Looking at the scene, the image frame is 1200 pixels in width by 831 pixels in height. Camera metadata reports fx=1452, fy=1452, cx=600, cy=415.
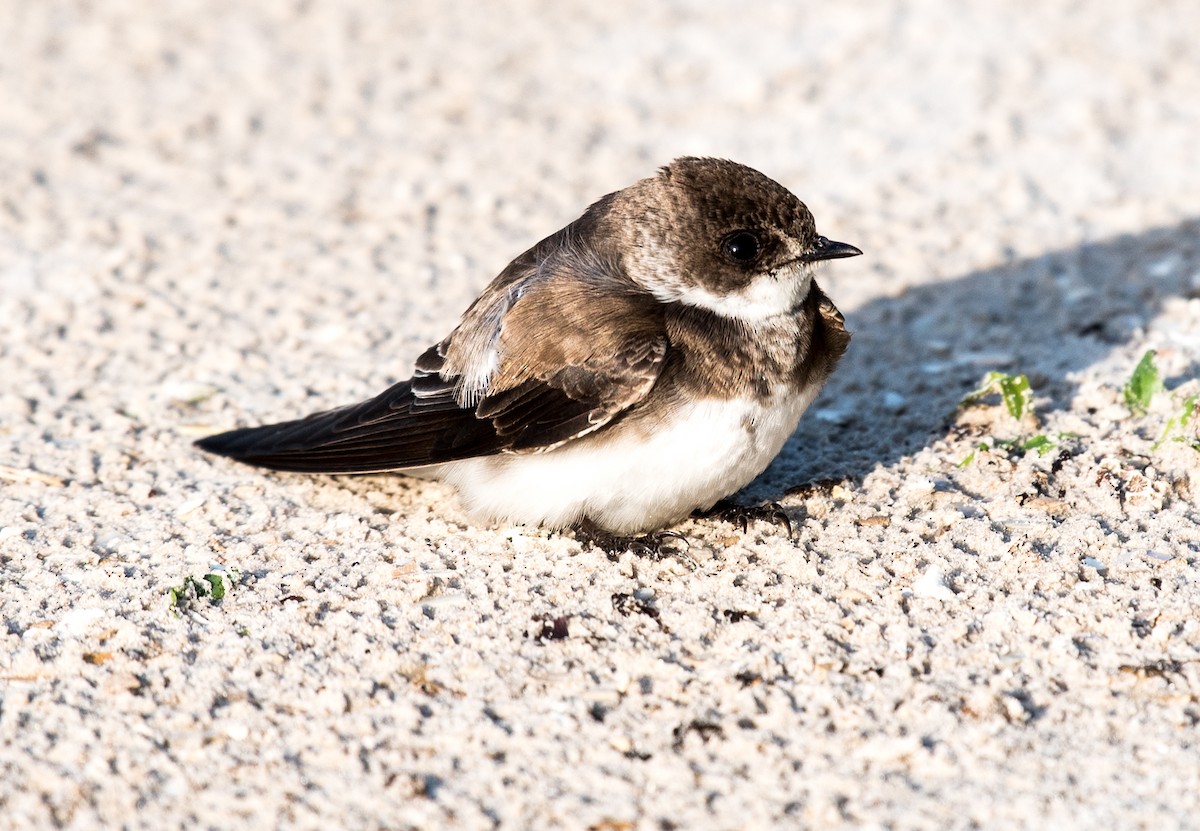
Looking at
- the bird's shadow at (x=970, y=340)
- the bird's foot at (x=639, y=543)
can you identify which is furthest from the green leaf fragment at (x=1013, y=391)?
the bird's foot at (x=639, y=543)

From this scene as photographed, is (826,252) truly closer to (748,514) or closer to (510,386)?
(748,514)

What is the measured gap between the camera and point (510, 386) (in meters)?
4.74

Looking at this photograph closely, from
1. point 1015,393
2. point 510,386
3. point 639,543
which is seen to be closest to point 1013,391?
point 1015,393

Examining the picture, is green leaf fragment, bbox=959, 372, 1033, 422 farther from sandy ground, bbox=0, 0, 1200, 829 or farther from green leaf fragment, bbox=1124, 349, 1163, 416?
green leaf fragment, bbox=1124, 349, 1163, 416

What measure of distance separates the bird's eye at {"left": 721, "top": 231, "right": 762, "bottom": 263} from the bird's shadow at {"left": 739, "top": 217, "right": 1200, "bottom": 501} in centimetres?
88

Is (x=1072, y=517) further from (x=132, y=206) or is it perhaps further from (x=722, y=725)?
(x=132, y=206)

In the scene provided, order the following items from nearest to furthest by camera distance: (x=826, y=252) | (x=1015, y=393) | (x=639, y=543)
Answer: (x=639, y=543) < (x=826, y=252) < (x=1015, y=393)

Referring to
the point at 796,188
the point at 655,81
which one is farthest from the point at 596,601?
the point at 655,81

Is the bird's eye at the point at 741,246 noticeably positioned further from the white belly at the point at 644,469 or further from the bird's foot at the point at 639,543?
the bird's foot at the point at 639,543

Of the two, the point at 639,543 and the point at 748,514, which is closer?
the point at 639,543

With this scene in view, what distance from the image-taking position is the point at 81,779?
3680 millimetres

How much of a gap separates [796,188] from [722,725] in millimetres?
4617

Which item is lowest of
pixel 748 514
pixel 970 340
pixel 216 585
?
pixel 216 585

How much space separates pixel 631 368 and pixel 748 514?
72 cm
